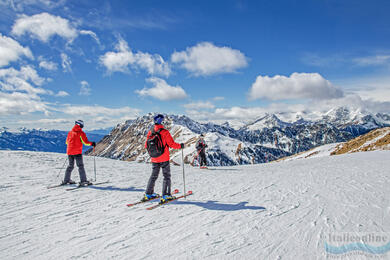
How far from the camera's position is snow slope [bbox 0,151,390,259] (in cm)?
463

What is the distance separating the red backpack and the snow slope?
1.93m

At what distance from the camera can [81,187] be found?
424 inches

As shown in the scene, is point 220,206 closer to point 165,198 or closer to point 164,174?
point 165,198

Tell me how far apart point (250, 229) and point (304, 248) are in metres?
1.32

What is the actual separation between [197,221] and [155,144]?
2980mm

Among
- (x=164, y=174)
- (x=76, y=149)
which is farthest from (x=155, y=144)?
(x=76, y=149)

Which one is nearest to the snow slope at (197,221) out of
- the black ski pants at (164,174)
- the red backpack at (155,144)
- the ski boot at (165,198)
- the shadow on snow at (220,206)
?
the shadow on snow at (220,206)

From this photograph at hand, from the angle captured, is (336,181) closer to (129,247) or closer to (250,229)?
(250,229)

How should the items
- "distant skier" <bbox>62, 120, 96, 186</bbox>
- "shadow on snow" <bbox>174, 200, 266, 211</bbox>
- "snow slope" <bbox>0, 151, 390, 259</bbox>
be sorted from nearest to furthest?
"snow slope" <bbox>0, 151, 390, 259</bbox> → "shadow on snow" <bbox>174, 200, 266, 211</bbox> → "distant skier" <bbox>62, 120, 96, 186</bbox>

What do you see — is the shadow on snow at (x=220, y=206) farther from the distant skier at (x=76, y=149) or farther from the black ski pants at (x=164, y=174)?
the distant skier at (x=76, y=149)

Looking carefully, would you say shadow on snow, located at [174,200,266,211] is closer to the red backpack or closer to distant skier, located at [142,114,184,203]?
distant skier, located at [142,114,184,203]

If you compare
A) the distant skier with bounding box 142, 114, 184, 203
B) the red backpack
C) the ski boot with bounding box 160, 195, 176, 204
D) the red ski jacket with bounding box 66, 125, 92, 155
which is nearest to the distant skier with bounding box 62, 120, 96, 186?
the red ski jacket with bounding box 66, 125, 92, 155

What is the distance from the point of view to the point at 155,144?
299 inches

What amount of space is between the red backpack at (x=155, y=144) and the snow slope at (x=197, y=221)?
1.93 meters
